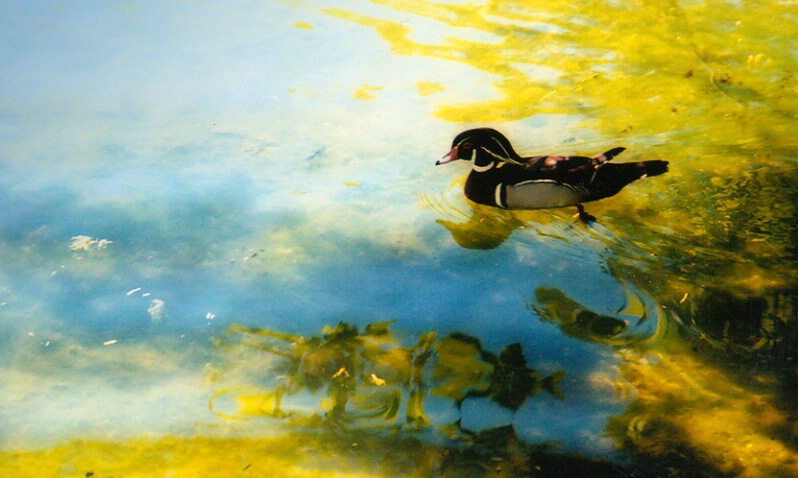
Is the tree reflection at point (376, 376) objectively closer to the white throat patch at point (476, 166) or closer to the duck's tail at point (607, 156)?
the white throat patch at point (476, 166)

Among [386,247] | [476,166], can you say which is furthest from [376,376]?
[476,166]

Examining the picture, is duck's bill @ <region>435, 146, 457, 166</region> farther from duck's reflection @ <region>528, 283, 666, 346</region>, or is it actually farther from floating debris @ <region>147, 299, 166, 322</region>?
floating debris @ <region>147, 299, 166, 322</region>

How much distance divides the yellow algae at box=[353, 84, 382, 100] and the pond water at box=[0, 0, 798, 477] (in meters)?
0.03

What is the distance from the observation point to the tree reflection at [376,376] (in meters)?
2.57

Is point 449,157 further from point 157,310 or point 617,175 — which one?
point 157,310

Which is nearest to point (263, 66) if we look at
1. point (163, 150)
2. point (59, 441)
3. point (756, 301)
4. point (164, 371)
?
point (163, 150)

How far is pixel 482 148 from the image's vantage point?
3.49m

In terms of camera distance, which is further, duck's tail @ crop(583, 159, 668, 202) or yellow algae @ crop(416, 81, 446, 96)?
yellow algae @ crop(416, 81, 446, 96)

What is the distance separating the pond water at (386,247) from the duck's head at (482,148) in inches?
6.0

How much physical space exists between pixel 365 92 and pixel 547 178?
140 centimetres

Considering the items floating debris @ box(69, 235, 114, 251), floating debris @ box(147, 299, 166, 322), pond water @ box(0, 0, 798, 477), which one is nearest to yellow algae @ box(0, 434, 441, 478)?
pond water @ box(0, 0, 798, 477)

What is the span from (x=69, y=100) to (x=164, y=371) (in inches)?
85.8

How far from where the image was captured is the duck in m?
3.27

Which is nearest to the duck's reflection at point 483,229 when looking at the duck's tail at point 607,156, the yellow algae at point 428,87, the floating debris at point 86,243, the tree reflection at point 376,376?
the duck's tail at point 607,156
